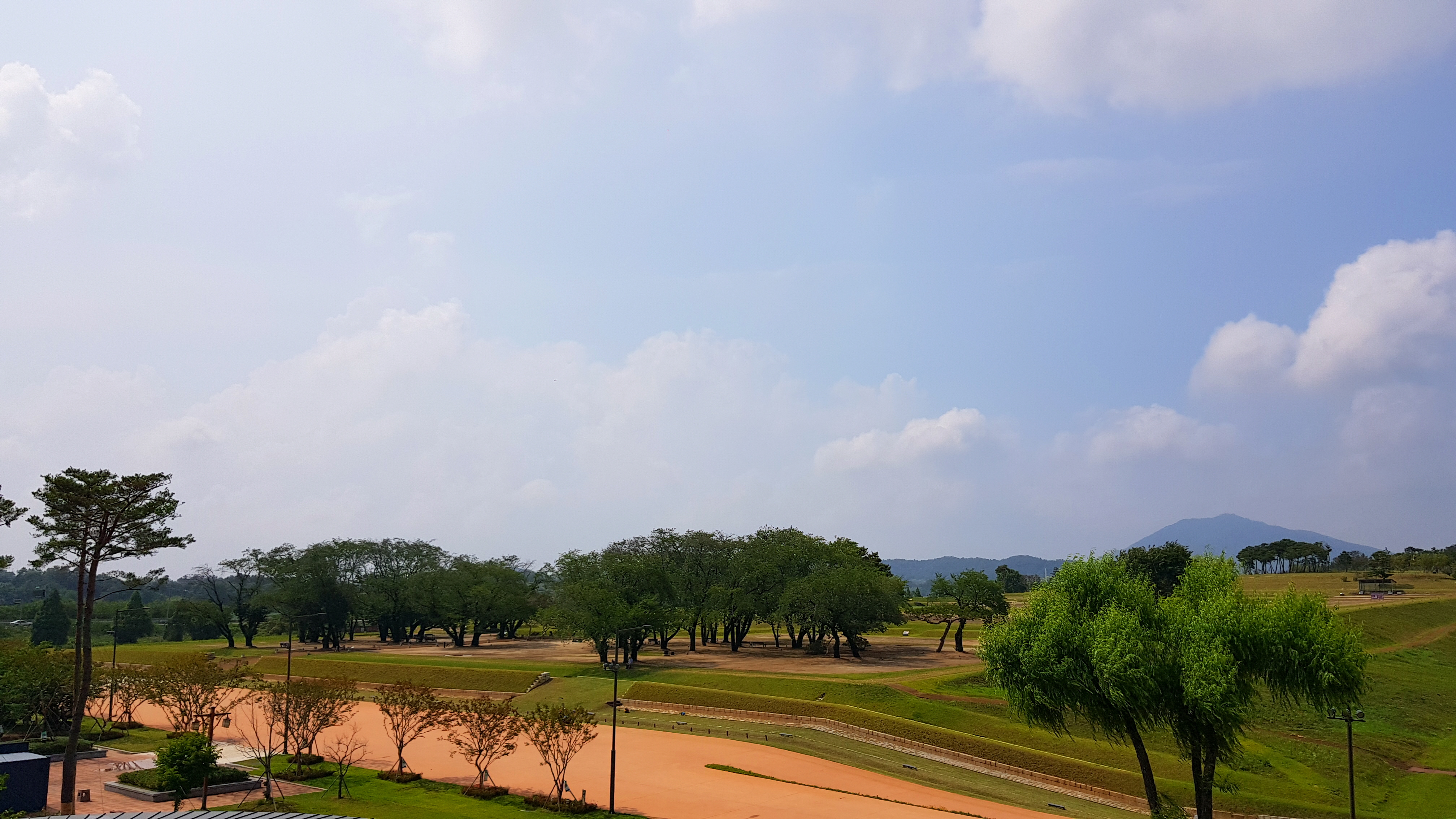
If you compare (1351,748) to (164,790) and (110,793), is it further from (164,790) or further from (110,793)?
(110,793)

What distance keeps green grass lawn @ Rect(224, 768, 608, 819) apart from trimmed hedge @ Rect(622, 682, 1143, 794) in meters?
21.0

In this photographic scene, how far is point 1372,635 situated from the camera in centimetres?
7594

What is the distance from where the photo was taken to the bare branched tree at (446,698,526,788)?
143 feet

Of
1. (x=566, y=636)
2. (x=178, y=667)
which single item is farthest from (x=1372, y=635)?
(x=178, y=667)

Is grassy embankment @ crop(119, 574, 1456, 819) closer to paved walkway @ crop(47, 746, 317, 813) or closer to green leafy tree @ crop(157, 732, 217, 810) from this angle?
paved walkway @ crop(47, 746, 317, 813)

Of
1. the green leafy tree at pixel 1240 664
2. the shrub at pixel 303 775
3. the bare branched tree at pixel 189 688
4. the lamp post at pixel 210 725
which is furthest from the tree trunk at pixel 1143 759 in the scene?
the bare branched tree at pixel 189 688

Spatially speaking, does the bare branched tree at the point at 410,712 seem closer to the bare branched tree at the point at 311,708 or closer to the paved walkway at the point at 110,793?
the bare branched tree at the point at 311,708

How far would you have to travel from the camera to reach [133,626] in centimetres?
12731

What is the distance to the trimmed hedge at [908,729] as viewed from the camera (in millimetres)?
43094

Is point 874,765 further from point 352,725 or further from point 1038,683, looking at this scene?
point 352,725

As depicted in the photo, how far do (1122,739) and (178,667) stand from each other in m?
53.5

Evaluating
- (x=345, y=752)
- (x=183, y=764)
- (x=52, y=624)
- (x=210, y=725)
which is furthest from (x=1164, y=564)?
(x=52, y=624)

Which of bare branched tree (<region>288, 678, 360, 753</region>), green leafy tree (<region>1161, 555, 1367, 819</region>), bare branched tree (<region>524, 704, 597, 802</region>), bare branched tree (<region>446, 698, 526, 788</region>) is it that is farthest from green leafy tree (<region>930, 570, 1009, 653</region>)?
bare branched tree (<region>288, 678, 360, 753</region>)

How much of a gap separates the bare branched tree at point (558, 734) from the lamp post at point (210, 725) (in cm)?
1428
